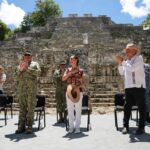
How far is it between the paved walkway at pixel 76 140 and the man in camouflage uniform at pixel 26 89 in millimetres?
381

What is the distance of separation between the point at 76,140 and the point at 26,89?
2.00 m

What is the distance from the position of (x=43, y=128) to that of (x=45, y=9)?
5208cm

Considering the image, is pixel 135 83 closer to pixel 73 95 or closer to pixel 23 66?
pixel 73 95

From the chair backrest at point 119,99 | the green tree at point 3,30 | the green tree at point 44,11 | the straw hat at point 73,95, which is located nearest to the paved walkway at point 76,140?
the chair backrest at point 119,99

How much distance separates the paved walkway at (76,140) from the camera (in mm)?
7043

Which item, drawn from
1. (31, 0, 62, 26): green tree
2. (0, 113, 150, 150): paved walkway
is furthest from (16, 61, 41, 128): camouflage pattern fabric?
(31, 0, 62, 26): green tree

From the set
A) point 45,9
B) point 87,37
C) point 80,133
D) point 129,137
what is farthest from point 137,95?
point 45,9

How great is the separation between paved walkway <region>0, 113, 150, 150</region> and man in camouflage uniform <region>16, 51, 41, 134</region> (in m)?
0.38

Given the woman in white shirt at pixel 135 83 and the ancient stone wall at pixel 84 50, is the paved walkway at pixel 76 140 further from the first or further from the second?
the ancient stone wall at pixel 84 50

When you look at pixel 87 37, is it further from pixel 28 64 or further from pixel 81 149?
pixel 81 149

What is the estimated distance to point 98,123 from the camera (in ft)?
34.0

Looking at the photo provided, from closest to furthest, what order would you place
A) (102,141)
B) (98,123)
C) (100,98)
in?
1. (102,141)
2. (98,123)
3. (100,98)

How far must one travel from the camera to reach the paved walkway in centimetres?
704

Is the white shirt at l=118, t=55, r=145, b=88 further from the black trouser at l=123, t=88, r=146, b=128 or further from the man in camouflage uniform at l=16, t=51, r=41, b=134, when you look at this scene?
the man in camouflage uniform at l=16, t=51, r=41, b=134
